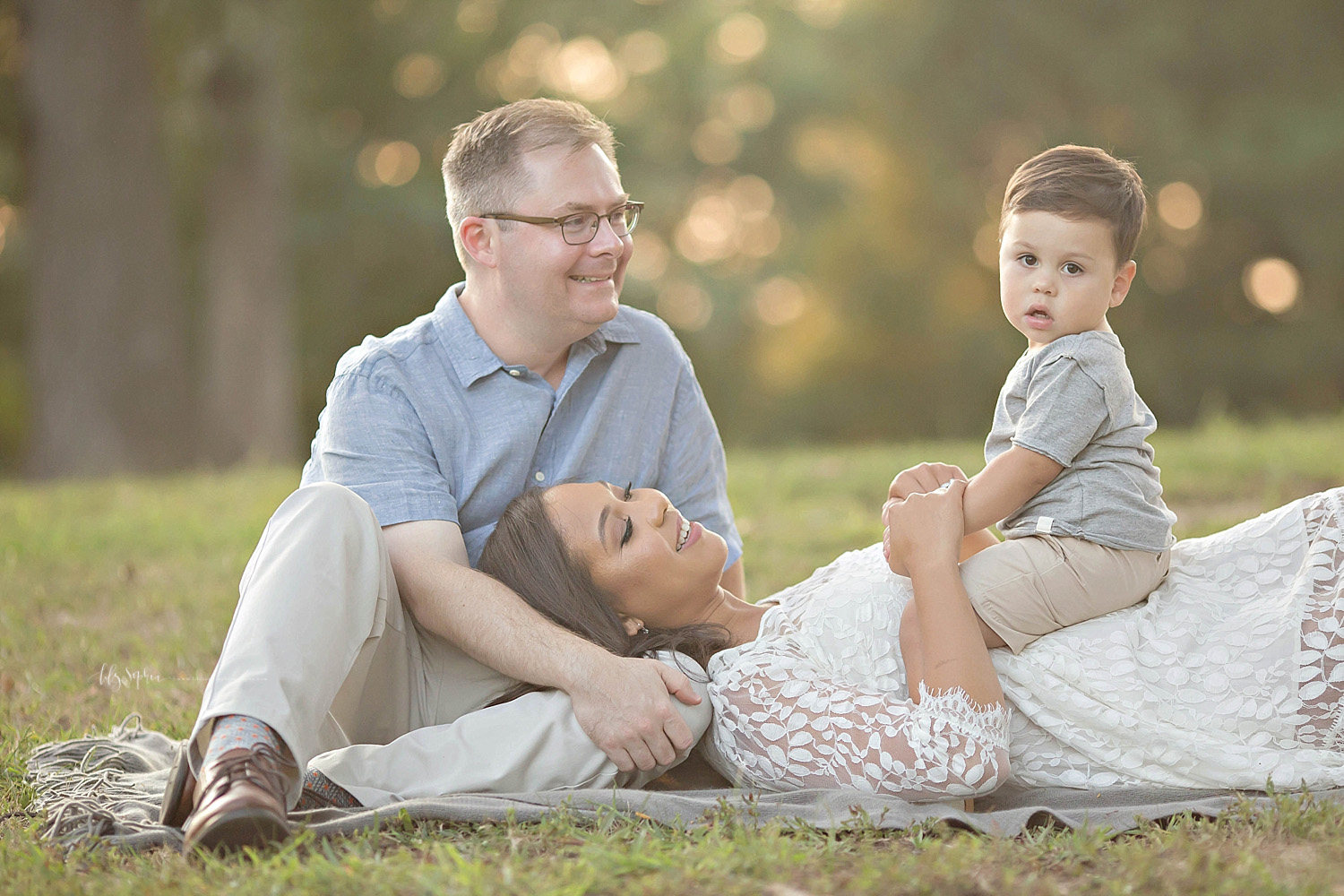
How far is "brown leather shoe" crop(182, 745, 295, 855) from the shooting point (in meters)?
2.33

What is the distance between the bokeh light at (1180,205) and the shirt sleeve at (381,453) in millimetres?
14471

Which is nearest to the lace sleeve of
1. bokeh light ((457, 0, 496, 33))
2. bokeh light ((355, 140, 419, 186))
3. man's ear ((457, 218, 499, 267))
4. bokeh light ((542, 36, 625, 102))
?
man's ear ((457, 218, 499, 267))

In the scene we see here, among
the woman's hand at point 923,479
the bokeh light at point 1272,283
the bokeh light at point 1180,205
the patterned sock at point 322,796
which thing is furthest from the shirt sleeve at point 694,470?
the bokeh light at point 1272,283

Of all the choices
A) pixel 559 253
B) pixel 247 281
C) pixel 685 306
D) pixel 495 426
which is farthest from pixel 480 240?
pixel 685 306

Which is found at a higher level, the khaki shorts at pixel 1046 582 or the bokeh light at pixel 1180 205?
the bokeh light at pixel 1180 205

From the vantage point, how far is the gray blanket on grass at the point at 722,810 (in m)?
2.54

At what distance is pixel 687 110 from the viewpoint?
17.9 meters

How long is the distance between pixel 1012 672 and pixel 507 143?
2.03 meters

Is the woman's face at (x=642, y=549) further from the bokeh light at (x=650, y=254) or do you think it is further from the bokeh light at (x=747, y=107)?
the bokeh light at (x=747, y=107)

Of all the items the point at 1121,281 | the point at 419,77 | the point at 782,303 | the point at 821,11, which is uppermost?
the point at 821,11

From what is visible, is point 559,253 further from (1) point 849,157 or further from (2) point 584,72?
(1) point 849,157

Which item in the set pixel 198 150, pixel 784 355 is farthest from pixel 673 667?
pixel 784 355

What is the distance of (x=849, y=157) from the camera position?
19953 mm

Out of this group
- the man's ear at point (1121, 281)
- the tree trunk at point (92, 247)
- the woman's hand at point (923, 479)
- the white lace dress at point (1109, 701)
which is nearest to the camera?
the white lace dress at point (1109, 701)
